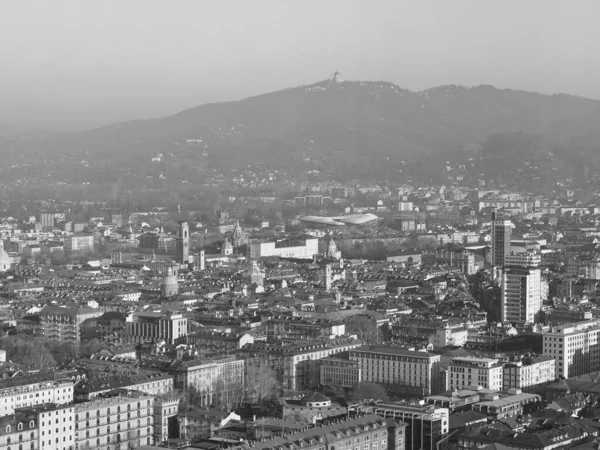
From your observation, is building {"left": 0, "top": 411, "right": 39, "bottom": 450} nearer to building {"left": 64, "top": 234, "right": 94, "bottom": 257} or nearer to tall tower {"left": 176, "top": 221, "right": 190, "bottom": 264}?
tall tower {"left": 176, "top": 221, "right": 190, "bottom": 264}

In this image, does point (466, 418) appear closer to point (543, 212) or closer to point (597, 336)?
point (597, 336)

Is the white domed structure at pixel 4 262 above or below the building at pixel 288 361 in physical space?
below

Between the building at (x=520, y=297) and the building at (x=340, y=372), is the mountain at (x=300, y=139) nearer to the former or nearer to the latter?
the building at (x=520, y=297)

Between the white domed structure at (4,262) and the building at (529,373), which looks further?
the white domed structure at (4,262)

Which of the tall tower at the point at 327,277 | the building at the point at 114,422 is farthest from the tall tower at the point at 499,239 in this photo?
the building at the point at 114,422

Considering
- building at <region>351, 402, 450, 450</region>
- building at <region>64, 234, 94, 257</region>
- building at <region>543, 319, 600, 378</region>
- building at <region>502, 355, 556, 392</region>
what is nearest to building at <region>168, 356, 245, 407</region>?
building at <region>351, 402, 450, 450</region>

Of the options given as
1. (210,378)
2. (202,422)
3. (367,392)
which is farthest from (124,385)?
(367,392)
